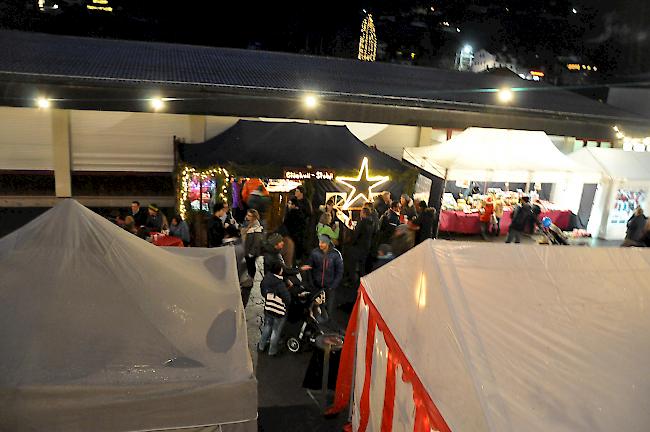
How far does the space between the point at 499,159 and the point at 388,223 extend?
3469 mm

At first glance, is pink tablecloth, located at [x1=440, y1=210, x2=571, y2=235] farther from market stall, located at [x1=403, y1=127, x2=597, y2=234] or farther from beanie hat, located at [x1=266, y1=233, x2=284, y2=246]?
beanie hat, located at [x1=266, y1=233, x2=284, y2=246]

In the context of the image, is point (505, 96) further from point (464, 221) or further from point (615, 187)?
point (615, 187)

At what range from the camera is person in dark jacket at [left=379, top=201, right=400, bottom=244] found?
8875 mm

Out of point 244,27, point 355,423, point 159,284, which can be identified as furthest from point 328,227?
point 244,27

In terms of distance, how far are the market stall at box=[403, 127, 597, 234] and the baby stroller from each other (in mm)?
5155

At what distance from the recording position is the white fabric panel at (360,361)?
179 inches

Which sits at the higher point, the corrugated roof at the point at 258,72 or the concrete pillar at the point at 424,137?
the corrugated roof at the point at 258,72

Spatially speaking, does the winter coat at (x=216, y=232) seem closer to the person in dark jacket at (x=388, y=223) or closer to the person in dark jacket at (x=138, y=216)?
the person in dark jacket at (x=138, y=216)

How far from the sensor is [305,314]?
6176mm

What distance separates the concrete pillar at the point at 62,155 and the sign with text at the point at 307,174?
5578 mm

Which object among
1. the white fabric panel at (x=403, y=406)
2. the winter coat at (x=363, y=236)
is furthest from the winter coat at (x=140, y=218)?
the white fabric panel at (x=403, y=406)

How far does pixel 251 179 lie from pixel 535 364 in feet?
24.5

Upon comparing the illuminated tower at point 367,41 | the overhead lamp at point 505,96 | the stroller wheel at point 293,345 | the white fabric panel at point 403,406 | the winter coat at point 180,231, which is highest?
the illuminated tower at point 367,41

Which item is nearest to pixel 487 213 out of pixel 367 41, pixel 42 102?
pixel 42 102
